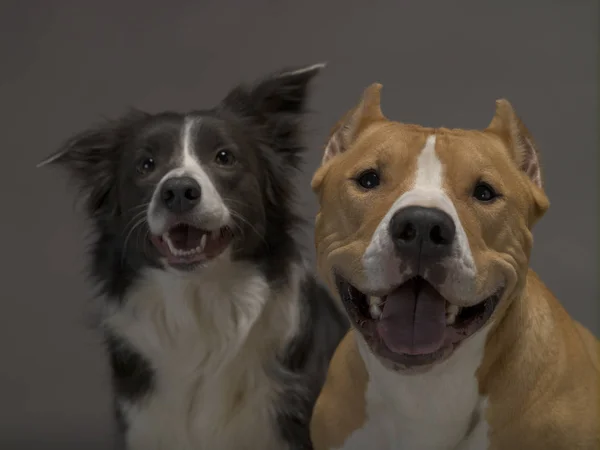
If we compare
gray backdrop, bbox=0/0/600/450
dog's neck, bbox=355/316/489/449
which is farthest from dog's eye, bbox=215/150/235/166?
dog's neck, bbox=355/316/489/449

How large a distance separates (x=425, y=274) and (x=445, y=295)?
0.05 meters

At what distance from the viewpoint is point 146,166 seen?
72.3 inches

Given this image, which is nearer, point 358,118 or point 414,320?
point 414,320

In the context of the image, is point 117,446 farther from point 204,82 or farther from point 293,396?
point 204,82

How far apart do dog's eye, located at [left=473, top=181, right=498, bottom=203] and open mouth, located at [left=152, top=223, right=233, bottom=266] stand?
0.67 meters

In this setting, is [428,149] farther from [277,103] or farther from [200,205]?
[277,103]

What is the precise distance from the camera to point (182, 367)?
1.89m

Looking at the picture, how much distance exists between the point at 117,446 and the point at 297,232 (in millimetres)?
725

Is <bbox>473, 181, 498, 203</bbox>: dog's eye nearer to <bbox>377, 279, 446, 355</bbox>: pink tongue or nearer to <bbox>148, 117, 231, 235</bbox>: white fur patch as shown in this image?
<bbox>377, 279, 446, 355</bbox>: pink tongue

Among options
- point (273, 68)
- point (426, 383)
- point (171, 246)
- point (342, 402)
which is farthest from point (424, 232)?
point (273, 68)

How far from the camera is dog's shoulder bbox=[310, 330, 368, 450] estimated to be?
4.86 ft

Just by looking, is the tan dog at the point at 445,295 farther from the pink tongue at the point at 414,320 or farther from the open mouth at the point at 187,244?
the open mouth at the point at 187,244

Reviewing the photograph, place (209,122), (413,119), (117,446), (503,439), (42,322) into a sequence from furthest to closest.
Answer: (42,322), (413,119), (117,446), (209,122), (503,439)

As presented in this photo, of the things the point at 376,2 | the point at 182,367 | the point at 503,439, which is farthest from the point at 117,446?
the point at 376,2
